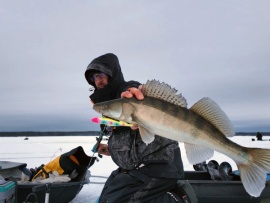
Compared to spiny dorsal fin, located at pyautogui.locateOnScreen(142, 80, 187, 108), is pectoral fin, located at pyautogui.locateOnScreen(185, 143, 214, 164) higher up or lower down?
lower down

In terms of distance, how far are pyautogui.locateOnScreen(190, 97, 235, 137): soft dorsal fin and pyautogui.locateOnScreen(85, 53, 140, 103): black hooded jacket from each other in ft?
2.43

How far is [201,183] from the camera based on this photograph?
12.9ft

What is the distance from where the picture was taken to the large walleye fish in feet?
6.45

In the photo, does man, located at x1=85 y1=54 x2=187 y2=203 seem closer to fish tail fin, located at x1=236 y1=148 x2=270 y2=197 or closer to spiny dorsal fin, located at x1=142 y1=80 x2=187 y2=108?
spiny dorsal fin, located at x1=142 y1=80 x2=187 y2=108

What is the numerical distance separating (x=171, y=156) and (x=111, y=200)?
668 mm

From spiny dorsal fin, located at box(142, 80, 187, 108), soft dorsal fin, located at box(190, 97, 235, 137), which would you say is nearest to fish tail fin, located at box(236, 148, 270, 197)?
soft dorsal fin, located at box(190, 97, 235, 137)

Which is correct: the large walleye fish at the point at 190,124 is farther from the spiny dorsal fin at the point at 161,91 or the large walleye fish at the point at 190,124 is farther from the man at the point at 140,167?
the man at the point at 140,167

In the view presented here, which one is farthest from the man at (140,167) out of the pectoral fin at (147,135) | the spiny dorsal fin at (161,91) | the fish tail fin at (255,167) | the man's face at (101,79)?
the fish tail fin at (255,167)

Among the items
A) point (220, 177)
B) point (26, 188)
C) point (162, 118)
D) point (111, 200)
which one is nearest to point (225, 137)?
point (162, 118)

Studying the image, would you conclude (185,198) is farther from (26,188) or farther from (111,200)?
(26,188)

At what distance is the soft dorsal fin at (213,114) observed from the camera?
210cm

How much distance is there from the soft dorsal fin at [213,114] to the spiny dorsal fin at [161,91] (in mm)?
144

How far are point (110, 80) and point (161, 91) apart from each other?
3.03 ft

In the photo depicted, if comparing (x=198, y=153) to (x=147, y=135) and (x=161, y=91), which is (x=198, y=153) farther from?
(x=161, y=91)
